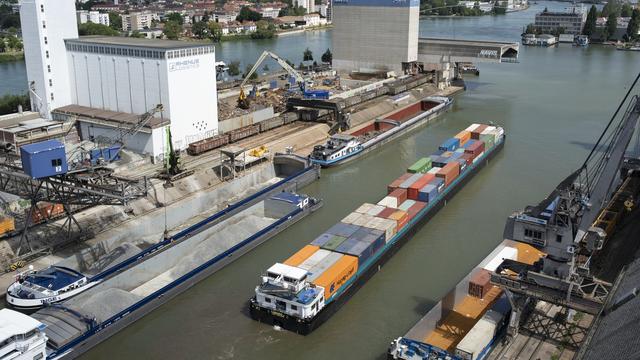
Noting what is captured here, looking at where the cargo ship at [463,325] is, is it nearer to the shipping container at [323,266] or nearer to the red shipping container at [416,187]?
the shipping container at [323,266]

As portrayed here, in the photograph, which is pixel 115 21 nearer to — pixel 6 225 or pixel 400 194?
pixel 6 225

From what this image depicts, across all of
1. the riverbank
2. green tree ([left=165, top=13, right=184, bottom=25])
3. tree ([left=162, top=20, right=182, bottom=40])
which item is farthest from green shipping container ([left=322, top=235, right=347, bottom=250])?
green tree ([left=165, top=13, right=184, bottom=25])

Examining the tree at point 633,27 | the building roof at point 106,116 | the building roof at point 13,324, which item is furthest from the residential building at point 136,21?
the building roof at point 13,324

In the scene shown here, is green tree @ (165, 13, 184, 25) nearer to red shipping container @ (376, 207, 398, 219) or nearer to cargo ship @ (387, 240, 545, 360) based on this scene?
red shipping container @ (376, 207, 398, 219)

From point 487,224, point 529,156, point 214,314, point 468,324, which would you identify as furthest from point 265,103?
point 468,324

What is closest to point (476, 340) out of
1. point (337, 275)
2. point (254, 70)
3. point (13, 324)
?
point (337, 275)

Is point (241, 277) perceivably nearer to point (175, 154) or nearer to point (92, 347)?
point (92, 347)
